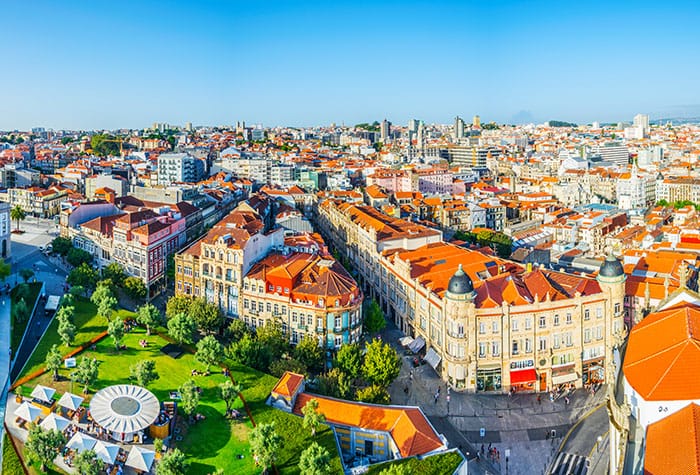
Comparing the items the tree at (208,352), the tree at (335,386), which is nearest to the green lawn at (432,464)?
the tree at (335,386)

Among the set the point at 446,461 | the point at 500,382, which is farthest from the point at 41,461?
the point at 500,382

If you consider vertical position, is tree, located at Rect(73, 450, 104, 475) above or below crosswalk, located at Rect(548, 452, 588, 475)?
above

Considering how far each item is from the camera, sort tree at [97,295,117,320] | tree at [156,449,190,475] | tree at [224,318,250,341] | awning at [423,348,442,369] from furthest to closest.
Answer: tree at [224,318,250,341] < tree at [97,295,117,320] < awning at [423,348,442,369] < tree at [156,449,190,475]

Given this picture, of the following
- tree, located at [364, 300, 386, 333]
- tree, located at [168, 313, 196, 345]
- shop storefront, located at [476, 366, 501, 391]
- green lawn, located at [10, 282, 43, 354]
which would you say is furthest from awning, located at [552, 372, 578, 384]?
green lawn, located at [10, 282, 43, 354]

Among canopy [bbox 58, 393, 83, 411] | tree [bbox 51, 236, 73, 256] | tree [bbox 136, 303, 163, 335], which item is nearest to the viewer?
canopy [bbox 58, 393, 83, 411]

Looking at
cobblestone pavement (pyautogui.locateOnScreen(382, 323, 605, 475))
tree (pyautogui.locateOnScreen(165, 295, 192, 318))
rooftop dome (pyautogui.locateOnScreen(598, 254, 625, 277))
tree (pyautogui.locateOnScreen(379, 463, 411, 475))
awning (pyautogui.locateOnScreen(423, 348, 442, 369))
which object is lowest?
cobblestone pavement (pyautogui.locateOnScreen(382, 323, 605, 475))

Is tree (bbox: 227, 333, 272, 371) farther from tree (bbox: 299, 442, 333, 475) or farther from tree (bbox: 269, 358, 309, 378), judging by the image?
tree (bbox: 299, 442, 333, 475)

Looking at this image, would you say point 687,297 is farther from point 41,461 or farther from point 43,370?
point 43,370
